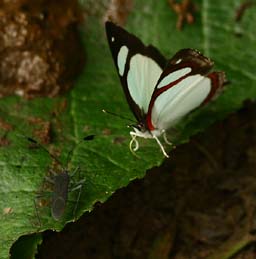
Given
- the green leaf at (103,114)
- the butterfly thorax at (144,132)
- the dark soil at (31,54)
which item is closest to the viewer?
the green leaf at (103,114)

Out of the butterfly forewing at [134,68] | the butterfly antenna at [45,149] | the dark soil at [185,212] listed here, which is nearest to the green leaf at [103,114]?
the butterfly antenna at [45,149]

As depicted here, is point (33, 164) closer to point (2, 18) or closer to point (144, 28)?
point (2, 18)

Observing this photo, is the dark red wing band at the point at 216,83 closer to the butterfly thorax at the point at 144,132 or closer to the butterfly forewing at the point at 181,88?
the butterfly forewing at the point at 181,88

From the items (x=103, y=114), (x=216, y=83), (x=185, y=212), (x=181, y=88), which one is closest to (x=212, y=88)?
(x=216, y=83)

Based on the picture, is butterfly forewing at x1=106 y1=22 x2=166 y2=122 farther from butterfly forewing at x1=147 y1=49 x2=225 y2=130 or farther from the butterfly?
butterfly forewing at x1=147 y1=49 x2=225 y2=130

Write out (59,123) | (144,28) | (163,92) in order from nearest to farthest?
1. (163,92)
2. (59,123)
3. (144,28)

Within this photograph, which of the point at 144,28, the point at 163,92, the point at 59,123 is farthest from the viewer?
the point at 144,28

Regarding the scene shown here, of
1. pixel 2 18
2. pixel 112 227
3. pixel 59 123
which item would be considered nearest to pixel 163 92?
pixel 59 123
